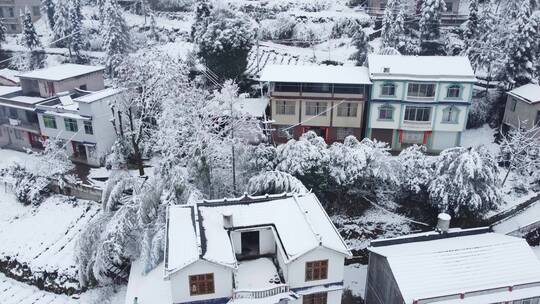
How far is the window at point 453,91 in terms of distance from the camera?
38969 millimetres

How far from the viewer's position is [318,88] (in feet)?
134

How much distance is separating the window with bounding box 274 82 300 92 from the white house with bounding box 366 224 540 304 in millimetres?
19391

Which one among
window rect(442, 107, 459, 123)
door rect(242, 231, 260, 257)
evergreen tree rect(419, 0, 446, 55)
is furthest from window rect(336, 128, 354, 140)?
evergreen tree rect(419, 0, 446, 55)

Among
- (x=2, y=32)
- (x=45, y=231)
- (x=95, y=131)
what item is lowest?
(x=45, y=231)

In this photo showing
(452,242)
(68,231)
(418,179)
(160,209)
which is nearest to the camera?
(452,242)

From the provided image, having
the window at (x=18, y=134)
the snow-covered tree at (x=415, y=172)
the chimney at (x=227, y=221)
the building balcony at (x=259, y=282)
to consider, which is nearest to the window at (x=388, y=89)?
the snow-covered tree at (x=415, y=172)

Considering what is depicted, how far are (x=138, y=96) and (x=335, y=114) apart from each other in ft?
57.8

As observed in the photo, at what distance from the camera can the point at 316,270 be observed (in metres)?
22.9

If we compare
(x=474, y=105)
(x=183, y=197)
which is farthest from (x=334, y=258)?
(x=474, y=105)

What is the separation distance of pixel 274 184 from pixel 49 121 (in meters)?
24.8

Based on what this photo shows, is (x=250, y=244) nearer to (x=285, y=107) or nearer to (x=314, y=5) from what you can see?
(x=285, y=107)

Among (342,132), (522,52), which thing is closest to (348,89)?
(342,132)

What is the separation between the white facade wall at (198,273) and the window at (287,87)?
73.7 feet

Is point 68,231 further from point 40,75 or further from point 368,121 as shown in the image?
point 368,121
